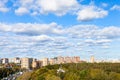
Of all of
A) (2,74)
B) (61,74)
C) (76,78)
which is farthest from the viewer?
(2,74)

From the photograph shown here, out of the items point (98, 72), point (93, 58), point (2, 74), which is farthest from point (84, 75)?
point (93, 58)

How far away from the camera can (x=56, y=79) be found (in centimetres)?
6153

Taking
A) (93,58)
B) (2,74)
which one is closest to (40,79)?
(2,74)

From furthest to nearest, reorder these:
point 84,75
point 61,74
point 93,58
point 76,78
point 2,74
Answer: point 93,58, point 2,74, point 61,74, point 84,75, point 76,78

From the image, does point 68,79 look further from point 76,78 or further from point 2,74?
point 2,74

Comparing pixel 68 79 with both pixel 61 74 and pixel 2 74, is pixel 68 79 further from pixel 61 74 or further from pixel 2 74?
pixel 2 74

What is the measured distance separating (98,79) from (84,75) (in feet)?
20.5

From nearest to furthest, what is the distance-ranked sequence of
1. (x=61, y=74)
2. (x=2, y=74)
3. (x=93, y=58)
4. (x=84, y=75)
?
(x=84, y=75)
(x=61, y=74)
(x=2, y=74)
(x=93, y=58)

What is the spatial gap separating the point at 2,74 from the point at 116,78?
8185 centimetres

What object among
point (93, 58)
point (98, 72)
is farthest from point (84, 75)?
point (93, 58)

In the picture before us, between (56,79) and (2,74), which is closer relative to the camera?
(56,79)

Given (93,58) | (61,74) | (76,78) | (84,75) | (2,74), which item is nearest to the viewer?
(76,78)

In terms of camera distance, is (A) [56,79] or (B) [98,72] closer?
(A) [56,79]

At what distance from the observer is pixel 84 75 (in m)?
69.9
